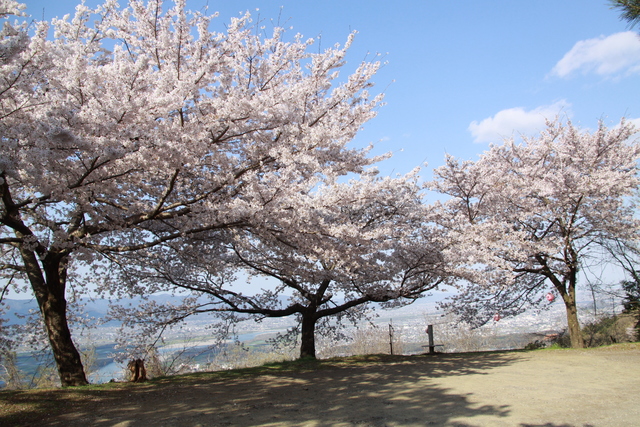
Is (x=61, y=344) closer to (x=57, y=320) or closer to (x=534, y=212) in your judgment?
(x=57, y=320)

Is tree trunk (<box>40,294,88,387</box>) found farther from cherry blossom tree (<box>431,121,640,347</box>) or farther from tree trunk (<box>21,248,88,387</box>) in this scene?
cherry blossom tree (<box>431,121,640,347</box>)

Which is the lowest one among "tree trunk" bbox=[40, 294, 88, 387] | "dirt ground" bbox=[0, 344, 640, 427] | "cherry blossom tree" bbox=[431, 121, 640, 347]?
"dirt ground" bbox=[0, 344, 640, 427]

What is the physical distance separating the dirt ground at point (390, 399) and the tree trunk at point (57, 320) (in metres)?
1.12

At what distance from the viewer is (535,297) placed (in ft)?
44.4

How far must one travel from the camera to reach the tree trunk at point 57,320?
7.56 m

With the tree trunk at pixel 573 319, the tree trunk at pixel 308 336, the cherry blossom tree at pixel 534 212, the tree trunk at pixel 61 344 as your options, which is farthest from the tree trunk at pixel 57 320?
the tree trunk at pixel 573 319

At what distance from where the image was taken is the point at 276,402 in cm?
573

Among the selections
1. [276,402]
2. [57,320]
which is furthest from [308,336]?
[57,320]

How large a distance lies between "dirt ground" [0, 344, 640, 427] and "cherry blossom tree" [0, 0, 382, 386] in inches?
97.2

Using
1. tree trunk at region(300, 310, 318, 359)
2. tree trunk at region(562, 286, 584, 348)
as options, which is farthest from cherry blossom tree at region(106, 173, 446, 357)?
tree trunk at region(562, 286, 584, 348)

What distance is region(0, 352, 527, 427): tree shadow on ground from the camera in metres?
4.72

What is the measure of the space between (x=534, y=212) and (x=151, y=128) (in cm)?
1103

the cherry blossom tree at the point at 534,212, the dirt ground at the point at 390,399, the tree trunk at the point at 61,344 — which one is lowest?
the dirt ground at the point at 390,399

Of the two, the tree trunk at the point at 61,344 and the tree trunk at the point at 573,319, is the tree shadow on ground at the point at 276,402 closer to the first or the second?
the tree trunk at the point at 61,344
